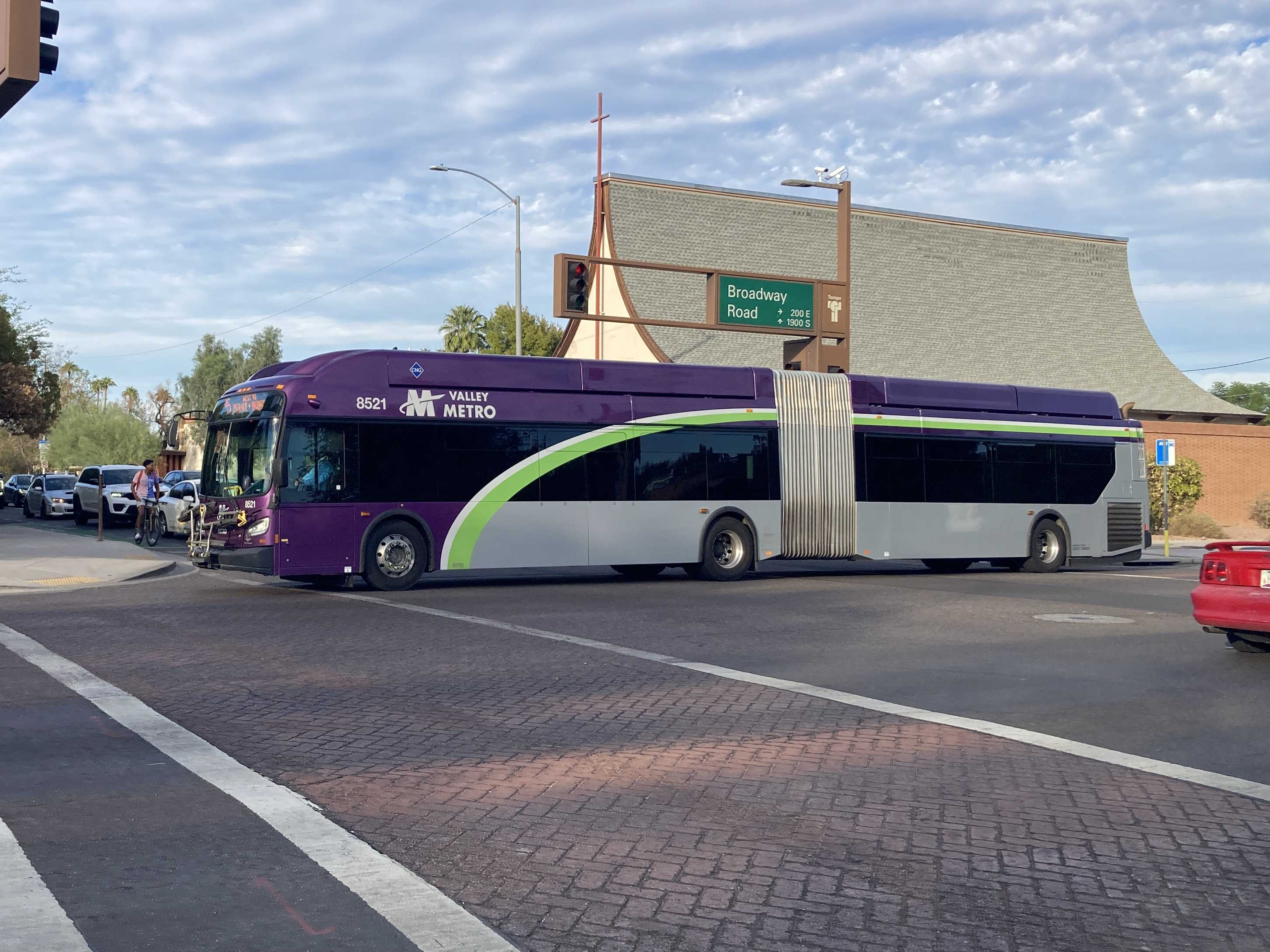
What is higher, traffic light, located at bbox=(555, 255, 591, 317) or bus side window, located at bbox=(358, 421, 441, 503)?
traffic light, located at bbox=(555, 255, 591, 317)

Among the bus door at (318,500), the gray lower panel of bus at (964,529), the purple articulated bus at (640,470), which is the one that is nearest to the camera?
the bus door at (318,500)

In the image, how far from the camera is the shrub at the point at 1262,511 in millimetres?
40562

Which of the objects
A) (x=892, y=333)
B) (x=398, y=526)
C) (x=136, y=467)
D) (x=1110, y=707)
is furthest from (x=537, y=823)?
(x=892, y=333)

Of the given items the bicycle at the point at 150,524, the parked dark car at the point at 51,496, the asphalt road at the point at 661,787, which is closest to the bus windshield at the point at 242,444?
the asphalt road at the point at 661,787

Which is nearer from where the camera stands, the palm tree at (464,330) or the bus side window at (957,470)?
the bus side window at (957,470)

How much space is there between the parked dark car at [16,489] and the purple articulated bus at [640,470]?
47.0 meters

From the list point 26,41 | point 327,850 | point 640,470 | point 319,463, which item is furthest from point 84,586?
point 327,850

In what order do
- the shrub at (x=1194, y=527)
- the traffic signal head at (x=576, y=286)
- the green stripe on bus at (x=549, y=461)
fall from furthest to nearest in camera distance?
the shrub at (x=1194, y=527), the traffic signal head at (x=576, y=286), the green stripe on bus at (x=549, y=461)

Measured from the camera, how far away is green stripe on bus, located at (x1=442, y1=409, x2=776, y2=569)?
720 inches

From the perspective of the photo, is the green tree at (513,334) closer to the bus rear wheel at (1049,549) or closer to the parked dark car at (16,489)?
the parked dark car at (16,489)

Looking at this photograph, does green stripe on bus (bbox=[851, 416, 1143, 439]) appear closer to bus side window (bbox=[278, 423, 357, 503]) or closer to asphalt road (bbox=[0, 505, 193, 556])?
bus side window (bbox=[278, 423, 357, 503])

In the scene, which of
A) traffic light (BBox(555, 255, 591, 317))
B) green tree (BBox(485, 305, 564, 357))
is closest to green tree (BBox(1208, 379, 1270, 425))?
green tree (BBox(485, 305, 564, 357))

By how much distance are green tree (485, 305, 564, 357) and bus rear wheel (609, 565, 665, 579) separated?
152 ft

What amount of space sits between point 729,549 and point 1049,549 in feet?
22.9
